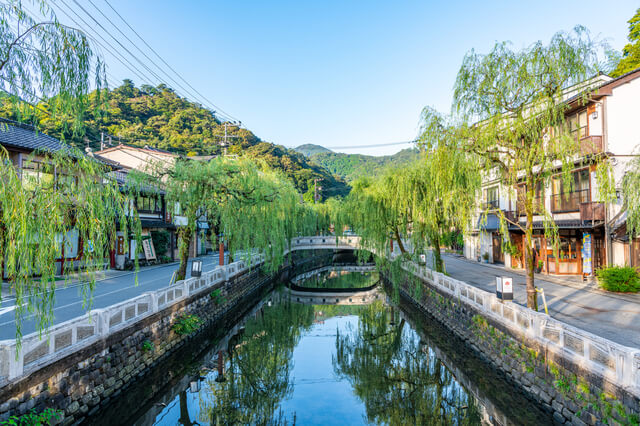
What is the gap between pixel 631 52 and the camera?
2394 cm

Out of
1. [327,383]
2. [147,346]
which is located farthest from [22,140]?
[327,383]

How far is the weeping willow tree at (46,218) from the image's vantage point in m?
4.15

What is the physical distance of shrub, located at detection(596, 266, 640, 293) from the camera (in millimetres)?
13508

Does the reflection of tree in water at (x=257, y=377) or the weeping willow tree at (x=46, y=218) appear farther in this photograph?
the reflection of tree in water at (x=257, y=377)

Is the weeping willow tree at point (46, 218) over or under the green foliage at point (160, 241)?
over

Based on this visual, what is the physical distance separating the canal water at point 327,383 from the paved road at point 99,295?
3162 millimetres

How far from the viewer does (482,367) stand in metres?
10.4

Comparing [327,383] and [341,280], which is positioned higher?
[327,383]

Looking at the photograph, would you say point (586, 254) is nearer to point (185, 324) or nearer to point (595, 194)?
point (595, 194)

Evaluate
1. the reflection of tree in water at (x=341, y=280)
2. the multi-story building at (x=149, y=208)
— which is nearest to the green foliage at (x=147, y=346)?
the multi-story building at (x=149, y=208)

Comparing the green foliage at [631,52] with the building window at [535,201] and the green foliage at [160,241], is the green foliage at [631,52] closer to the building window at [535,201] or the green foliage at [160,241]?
the building window at [535,201]

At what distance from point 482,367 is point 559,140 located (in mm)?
6746

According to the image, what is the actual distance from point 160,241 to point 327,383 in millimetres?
19855

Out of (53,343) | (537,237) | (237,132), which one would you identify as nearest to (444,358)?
(53,343)
